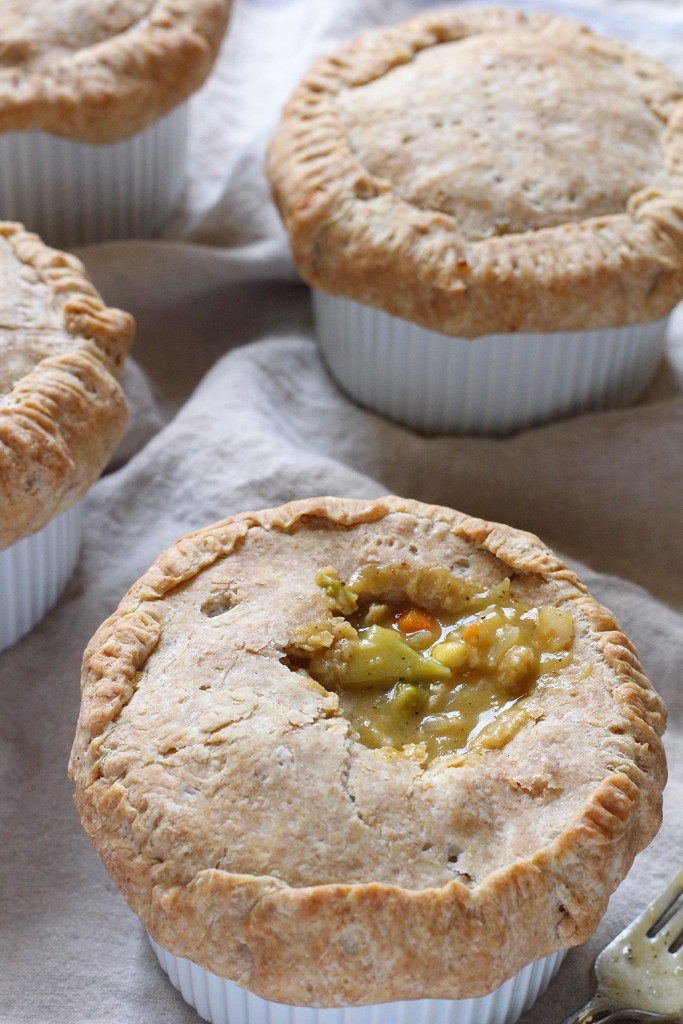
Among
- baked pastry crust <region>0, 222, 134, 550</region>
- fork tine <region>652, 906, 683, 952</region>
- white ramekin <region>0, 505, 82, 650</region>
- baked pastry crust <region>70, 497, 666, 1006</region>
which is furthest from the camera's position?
white ramekin <region>0, 505, 82, 650</region>

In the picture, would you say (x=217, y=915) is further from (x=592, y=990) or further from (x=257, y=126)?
(x=257, y=126)

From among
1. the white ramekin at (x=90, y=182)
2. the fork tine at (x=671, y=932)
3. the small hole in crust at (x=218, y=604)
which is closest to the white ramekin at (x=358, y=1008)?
the fork tine at (x=671, y=932)

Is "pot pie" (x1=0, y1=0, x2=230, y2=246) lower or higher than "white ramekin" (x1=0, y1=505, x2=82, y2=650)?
higher

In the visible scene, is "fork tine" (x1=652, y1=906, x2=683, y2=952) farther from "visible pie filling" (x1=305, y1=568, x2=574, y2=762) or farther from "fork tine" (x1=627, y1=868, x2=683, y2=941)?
"visible pie filling" (x1=305, y1=568, x2=574, y2=762)

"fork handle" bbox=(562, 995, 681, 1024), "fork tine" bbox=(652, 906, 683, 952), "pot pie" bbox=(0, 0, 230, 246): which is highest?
"pot pie" bbox=(0, 0, 230, 246)

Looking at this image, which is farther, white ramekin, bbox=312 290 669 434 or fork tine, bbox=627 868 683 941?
white ramekin, bbox=312 290 669 434

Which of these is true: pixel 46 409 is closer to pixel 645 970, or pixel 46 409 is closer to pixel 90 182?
pixel 90 182

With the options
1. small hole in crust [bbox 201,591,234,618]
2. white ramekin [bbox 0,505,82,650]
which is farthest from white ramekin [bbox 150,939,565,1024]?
→ white ramekin [bbox 0,505,82,650]

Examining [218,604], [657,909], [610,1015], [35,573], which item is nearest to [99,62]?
[35,573]
